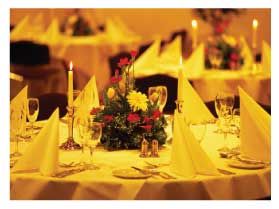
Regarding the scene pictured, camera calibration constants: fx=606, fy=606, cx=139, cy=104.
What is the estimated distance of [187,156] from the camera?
2146 millimetres

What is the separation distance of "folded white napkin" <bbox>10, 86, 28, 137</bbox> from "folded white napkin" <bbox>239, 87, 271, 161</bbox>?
88cm

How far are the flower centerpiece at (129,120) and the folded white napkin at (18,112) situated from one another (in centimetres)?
29

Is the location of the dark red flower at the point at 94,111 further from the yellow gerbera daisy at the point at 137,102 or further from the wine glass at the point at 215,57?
the wine glass at the point at 215,57

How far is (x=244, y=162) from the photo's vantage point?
2285mm

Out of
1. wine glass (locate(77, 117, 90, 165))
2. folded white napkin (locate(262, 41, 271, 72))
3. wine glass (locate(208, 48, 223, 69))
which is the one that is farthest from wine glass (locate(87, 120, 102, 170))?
wine glass (locate(208, 48, 223, 69))

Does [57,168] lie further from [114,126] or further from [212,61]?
[212,61]

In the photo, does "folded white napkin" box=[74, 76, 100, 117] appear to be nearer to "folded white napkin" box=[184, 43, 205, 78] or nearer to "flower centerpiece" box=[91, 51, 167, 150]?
"flower centerpiece" box=[91, 51, 167, 150]

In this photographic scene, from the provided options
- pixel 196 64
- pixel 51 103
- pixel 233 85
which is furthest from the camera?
pixel 196 64

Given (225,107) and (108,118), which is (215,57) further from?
(108,118)

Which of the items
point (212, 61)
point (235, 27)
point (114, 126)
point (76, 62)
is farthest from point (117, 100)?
point (235, 27)

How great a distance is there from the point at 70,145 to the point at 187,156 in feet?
1.92

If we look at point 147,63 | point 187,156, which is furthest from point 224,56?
point 187,156

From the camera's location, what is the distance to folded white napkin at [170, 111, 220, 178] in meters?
2.12
